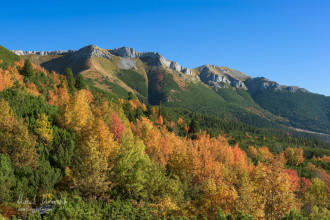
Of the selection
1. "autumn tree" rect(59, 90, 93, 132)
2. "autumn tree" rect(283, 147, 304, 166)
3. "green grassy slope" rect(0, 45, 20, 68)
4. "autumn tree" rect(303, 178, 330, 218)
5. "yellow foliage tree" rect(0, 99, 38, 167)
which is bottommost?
"autumn tree" rect(303, 178, 330, 218)

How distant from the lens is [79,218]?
1265 centimetres

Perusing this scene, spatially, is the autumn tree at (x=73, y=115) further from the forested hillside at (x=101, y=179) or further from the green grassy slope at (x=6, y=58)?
the green grassy slope at (x=6, y=58)

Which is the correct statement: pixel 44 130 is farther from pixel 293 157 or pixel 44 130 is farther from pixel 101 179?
pixel 293 157

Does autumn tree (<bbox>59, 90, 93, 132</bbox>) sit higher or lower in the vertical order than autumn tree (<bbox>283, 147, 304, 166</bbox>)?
higher

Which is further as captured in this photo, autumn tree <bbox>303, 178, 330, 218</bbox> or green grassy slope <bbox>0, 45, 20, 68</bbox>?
green grassy slope <bbox>0, 45, 20, 68</bbox>

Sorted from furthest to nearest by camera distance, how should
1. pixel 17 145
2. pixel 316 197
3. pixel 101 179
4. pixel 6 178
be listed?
pixel 316 197
pixel 17 145
pixel 101 179
pixel 6 178

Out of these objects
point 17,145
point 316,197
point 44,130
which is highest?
point 44,130

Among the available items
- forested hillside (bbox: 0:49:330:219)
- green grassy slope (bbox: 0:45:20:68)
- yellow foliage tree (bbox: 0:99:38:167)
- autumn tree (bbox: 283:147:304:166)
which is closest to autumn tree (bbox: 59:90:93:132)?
forested hillside (bbox: 0:49:330:219)

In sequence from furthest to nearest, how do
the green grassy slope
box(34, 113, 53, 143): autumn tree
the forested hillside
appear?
the green grassy slope
box(34, 113, 53, 143): autumn tree
the forested hillside

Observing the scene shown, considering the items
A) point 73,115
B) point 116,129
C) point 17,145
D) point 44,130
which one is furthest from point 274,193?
point 116,129

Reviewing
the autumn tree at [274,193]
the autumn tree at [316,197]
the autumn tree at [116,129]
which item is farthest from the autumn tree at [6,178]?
the autumn tree at [316,197]

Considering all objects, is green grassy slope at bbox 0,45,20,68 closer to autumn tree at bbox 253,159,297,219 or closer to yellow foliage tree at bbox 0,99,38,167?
yellow foliage tree at bbox 0,99,38,167

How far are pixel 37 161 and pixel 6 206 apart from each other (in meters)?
5.79

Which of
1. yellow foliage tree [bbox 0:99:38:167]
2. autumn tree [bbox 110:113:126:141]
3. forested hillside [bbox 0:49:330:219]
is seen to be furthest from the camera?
Answer: autumn tree [bbox 110:113:126:141]
